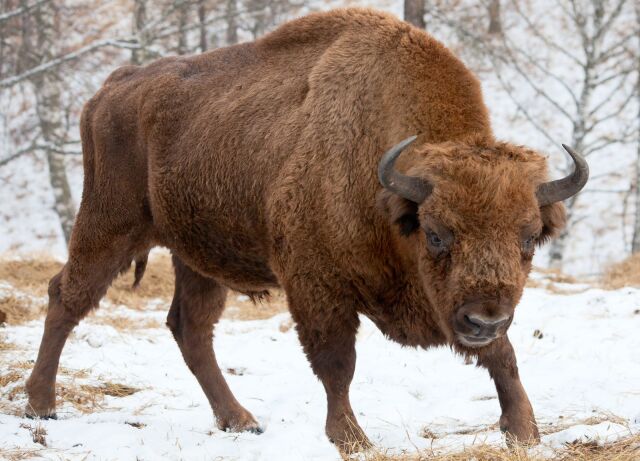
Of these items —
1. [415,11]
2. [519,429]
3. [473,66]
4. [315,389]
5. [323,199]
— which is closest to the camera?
[519,429]

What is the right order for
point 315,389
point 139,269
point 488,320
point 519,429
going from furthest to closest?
point 139,269
point 315,389
point 519,429
point 488,320

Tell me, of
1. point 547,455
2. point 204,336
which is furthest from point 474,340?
point 204,336

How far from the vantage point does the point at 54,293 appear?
18.2 feet

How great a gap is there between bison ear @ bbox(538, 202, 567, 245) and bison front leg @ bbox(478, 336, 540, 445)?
57 cm

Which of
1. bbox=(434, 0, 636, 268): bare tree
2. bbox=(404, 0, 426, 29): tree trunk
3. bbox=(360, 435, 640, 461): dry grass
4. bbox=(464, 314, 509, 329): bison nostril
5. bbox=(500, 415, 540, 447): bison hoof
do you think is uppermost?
bbox=(464, 314, 509, 329): bison nostril

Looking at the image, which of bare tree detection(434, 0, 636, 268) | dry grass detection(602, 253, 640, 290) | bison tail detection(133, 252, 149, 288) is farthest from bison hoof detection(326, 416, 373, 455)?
bare tree detection(434, 0, 636, 268)

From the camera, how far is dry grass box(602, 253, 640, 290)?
8195 millimetres

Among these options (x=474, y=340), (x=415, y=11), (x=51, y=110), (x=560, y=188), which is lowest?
(x=51, y=110)

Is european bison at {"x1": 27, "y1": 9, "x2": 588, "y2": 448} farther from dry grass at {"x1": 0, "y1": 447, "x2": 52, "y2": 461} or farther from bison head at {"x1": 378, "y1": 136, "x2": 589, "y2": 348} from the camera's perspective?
dry grass at {"x1": 0, "y1": 447, "x2": 52, "y2": 461}

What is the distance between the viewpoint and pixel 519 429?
12.8ft

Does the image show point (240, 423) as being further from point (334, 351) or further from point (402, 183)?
point (402, 183)

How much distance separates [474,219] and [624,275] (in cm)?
621

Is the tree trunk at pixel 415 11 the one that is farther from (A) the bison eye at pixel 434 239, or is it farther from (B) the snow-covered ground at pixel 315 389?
(A) the bison eye at pixel 434 239

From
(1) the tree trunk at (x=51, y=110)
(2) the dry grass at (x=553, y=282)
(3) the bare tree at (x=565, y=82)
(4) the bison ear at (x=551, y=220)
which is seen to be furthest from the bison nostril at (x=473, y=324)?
(3) the bare tree at (x=565, y=82)
